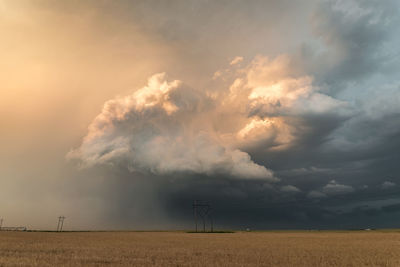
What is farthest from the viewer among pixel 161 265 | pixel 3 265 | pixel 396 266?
pixel 396 266

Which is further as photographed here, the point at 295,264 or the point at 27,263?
the point at 295,264

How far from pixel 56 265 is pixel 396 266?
105 ft

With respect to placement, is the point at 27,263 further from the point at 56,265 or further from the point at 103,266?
the point at 103,266

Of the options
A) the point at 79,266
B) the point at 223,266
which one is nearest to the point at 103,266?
the point at 79,266

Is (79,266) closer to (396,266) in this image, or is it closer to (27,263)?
(27,263)

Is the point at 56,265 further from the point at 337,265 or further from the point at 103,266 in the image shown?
the point at 337,265

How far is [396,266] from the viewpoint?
30125 mm

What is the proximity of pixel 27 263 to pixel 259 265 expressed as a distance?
2102 cm

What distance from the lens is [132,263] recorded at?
2891 cm

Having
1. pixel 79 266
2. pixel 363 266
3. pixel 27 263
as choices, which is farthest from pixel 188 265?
pixel 363 266

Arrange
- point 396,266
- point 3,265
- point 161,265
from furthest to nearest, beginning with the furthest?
1. point 396,266
2. point 161,265
3. point 3,265

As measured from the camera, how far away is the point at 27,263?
26.5m

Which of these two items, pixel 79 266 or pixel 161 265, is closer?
pixel 79 266

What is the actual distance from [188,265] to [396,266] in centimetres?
2069
